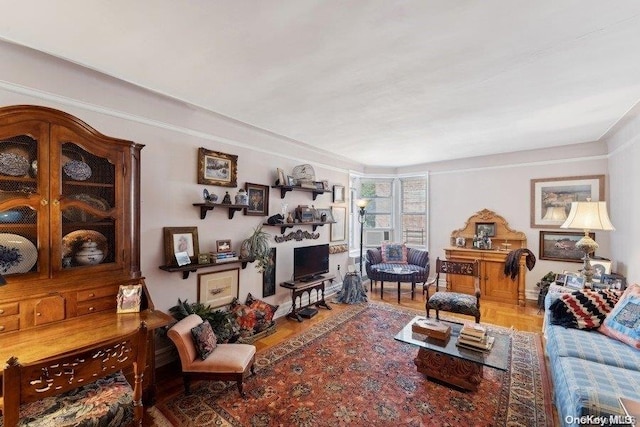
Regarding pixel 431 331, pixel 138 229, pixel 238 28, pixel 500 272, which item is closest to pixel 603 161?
pixel 500 272

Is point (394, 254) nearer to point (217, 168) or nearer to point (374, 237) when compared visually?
point (374, 237)

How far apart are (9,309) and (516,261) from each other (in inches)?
232

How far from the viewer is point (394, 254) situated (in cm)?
570

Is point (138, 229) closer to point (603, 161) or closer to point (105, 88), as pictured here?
point (105, 88)

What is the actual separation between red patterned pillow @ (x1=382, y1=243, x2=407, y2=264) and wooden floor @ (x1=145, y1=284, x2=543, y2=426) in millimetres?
580

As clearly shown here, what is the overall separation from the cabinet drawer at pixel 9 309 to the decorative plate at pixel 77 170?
0.88 meters

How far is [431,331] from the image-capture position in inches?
104

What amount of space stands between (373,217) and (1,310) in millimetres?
5671

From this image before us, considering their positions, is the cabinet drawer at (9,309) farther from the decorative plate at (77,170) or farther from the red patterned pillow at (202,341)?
the red patterned pillow at (202,341)

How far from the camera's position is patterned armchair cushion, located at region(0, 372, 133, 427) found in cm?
139

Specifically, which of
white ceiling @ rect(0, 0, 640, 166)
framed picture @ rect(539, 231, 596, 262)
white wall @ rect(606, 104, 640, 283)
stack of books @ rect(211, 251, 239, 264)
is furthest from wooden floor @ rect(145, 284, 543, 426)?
white ceiling @ rect(0, 0, 640, 166)

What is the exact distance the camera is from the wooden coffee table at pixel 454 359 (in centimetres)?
230

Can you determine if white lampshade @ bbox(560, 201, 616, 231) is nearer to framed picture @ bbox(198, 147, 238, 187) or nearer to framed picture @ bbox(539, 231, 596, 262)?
framed picture @ bbox(539, 231, 596, 262)

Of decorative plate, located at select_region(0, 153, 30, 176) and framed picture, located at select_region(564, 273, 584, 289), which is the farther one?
framed picture, located at select_region(564, 273, 584, 289)
